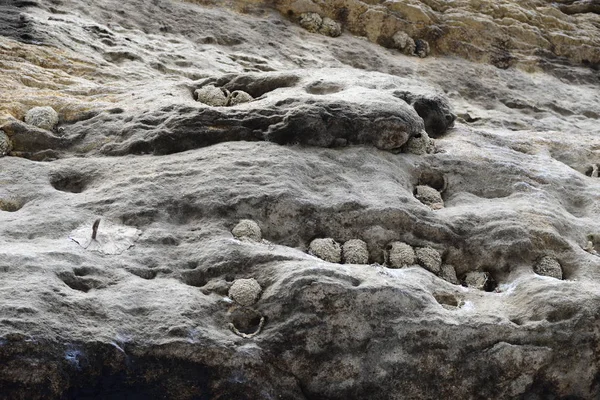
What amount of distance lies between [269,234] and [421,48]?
7402 mm

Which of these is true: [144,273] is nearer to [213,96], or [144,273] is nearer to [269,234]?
[269,234]

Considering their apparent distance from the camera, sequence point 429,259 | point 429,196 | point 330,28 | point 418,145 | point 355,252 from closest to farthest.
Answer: point 355,252, point 429,259, point 429,196, point 418,145, point 330,28

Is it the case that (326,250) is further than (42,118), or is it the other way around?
(42,118)

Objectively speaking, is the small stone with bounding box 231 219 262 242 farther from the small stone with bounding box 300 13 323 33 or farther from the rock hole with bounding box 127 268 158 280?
the small stone with bounding box 300 13 323 33

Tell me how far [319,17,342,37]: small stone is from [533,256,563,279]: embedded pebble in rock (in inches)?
279

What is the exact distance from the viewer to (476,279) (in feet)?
21.2

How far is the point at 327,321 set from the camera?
17.5ft

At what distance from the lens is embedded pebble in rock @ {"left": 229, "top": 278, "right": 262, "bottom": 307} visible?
5.44 metres

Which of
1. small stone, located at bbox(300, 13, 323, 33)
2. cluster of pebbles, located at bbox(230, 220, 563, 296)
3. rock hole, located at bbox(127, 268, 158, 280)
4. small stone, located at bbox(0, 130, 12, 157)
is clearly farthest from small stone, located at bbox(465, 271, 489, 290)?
small stone, located at bbox(300, 13, 323, 33)

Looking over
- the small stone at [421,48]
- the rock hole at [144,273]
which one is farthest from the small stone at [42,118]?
the small stone at [421,48]

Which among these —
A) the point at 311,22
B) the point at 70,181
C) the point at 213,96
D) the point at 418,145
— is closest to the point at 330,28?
the point at 311,22

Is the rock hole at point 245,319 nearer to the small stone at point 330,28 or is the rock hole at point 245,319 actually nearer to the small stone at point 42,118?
the small stone at point 42,118

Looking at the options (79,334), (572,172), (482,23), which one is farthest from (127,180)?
(482,23)

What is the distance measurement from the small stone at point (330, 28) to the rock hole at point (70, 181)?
22.5ft
